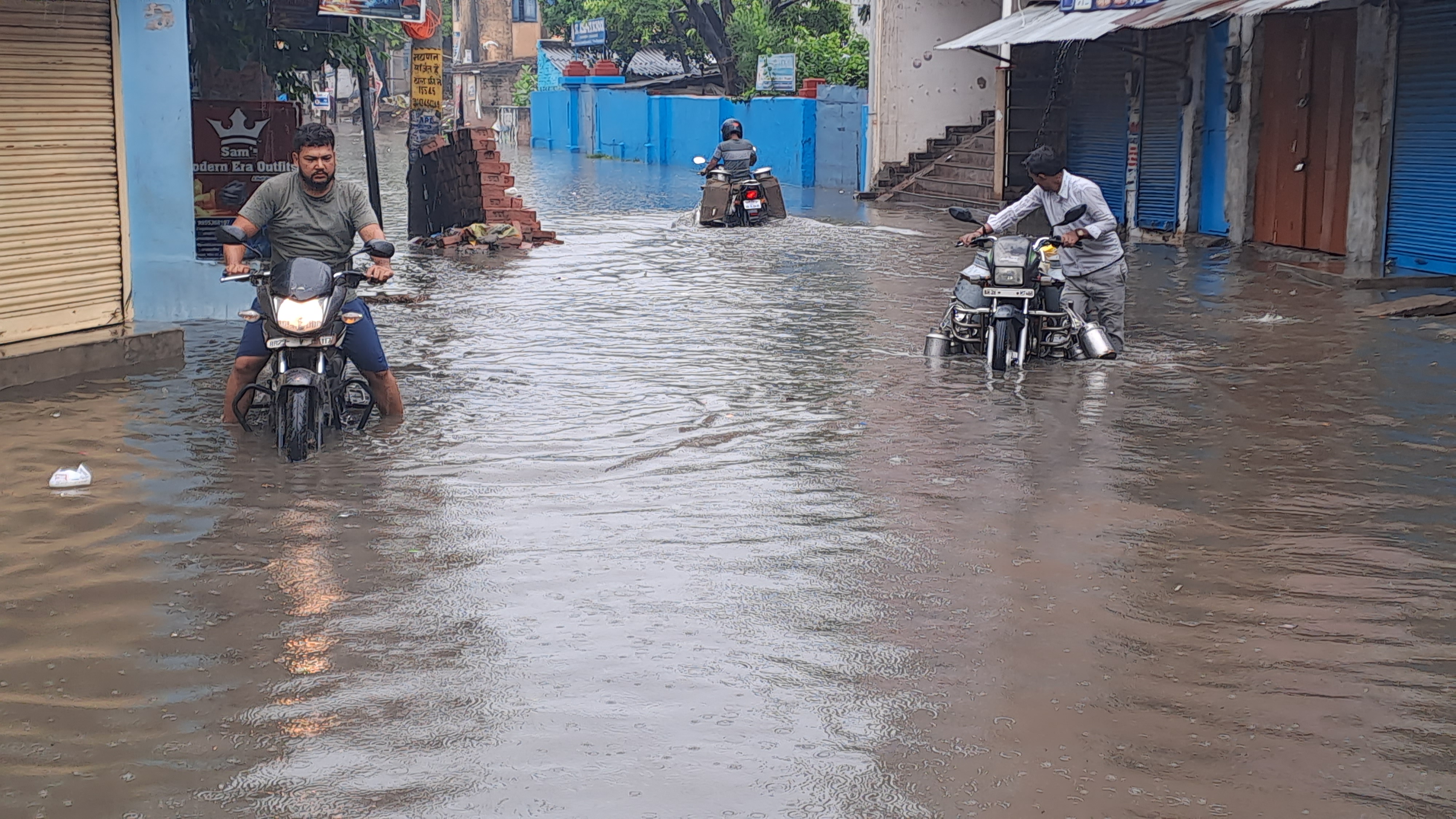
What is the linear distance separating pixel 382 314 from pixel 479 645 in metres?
8.80

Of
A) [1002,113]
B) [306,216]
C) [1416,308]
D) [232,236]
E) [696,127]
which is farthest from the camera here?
[696,127]

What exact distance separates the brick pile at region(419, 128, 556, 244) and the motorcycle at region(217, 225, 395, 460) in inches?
444

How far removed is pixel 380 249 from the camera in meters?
8.08

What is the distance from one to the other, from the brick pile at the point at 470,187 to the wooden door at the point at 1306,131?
29.2 feet

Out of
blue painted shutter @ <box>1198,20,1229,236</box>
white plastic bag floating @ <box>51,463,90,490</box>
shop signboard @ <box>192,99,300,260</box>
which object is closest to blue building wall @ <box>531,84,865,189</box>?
blue painted shutter @ <box>1198,20,1229,236</box>

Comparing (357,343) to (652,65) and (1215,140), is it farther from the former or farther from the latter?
(652,65)

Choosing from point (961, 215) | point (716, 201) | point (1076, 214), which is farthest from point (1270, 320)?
point (716, 201)

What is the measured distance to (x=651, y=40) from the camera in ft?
164

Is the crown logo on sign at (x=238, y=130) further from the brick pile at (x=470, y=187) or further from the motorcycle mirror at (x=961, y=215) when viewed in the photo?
the motorcycle mirror at (x=961, y=215)

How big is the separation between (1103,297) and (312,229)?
5.66 m

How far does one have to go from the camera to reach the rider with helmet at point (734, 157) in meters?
21.8

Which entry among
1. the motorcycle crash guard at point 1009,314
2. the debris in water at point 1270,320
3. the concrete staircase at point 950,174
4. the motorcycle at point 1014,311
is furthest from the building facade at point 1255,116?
the motorcycle crash guard at point 1009,314

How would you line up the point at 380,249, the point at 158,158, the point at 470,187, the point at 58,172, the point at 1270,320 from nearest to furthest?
the point at 380,249, the point at 58,172, the point at 158,158, the point at 1270,320, the point at 470,187

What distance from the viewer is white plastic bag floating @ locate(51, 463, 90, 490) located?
7273mm
